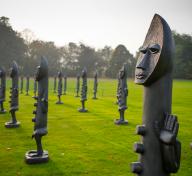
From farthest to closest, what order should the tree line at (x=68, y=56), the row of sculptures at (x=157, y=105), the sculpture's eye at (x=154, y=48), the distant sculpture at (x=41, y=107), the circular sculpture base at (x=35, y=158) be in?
the tree line at (x=68, y=56)
the circular sculpture base at (x=35, y=158)
the distant sculpture at (x=41, y=107)
the sculpture's eye at (x=154, y=48)
the row of sculptures at (x=157, y=105)

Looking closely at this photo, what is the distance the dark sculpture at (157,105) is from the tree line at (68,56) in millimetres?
71473

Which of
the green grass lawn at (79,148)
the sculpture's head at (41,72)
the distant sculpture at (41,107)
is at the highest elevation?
the sculpture's head at (41,72)

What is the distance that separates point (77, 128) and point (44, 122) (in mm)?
6302

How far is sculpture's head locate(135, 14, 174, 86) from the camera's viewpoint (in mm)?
4133

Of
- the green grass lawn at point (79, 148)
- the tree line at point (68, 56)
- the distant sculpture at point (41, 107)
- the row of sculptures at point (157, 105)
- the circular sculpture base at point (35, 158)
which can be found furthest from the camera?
the tree line at point (68, 56)

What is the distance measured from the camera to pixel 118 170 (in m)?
8.74

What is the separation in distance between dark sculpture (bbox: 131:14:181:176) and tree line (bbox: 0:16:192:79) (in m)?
71.5

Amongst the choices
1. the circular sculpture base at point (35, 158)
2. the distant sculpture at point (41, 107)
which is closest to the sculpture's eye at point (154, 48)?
the distant sculpture at point (41, 107)

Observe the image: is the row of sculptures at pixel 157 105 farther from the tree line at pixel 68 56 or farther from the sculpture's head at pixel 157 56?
the tree line at pixel 68 56

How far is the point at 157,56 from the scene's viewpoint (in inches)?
163

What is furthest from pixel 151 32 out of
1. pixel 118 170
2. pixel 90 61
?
pixel 90 61

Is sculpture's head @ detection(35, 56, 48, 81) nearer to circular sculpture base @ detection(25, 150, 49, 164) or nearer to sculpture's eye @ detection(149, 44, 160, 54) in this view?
circular sculpture base @ detection(25, 150, 49, 164)

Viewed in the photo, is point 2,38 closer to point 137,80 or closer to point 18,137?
point 18,137

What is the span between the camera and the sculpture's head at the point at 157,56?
4133 mm
